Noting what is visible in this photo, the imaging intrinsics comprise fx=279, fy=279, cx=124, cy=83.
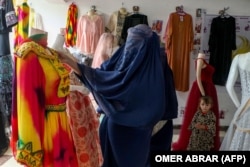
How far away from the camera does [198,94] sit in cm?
278

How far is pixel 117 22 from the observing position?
3.86 meters

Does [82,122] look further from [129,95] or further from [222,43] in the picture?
[222,43]

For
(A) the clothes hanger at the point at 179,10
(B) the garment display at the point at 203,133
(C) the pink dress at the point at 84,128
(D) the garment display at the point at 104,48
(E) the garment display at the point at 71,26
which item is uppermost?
(A) the clothes hanger at the point at 179,10

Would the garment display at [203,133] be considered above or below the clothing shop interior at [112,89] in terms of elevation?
below

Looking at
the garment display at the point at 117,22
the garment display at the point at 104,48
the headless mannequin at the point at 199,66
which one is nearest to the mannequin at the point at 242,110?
the headless mannequin at the point at 199,66

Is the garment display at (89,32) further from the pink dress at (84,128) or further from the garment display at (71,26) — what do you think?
the pink dress at (84,128)

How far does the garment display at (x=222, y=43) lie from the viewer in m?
3.80

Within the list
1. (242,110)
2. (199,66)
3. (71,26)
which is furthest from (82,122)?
(71,26)

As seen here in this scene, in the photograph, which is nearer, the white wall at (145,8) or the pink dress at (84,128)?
the pink dress at (84,128)

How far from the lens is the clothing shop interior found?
1.34 m

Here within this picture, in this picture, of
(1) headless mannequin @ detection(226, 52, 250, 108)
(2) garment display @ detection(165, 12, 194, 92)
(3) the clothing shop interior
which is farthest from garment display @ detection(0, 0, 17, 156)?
(1) headless mannequin @ detection(226, 52, 250, 108)

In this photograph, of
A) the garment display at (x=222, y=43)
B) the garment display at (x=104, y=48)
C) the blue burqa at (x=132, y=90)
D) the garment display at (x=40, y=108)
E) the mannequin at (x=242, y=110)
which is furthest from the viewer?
the garment display at (x=222, y=43)

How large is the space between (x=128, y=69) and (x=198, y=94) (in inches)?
55.1

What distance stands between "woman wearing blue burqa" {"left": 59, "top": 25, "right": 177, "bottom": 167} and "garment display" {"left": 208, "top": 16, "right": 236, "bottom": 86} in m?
2.39
